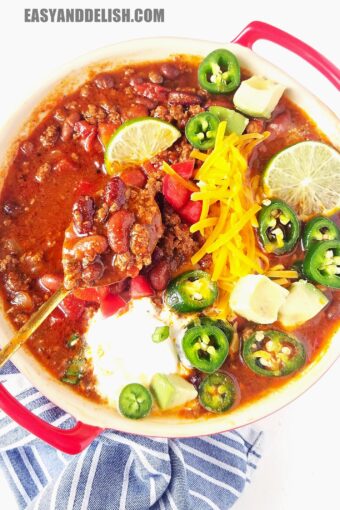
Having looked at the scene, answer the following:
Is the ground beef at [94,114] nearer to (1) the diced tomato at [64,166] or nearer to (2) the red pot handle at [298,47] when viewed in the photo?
(1) the diced tomato at [64,166]

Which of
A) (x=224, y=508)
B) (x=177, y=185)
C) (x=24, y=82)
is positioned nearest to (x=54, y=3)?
(x=24, y=82)

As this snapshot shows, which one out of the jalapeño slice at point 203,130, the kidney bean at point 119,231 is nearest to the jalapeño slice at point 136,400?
the kidney bean at point 119,231

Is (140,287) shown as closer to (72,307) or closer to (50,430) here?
(72,307)

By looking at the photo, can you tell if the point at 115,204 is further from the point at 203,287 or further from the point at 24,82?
the point at 24,82

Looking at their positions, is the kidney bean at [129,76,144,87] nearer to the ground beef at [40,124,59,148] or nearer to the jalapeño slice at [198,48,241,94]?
the jalapeño slice at [198,48,241,94]

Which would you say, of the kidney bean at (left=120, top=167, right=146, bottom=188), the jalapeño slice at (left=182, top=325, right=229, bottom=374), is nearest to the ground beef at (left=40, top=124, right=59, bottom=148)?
the kidney bean at (left=120, top=167, right=146, bottom=188)

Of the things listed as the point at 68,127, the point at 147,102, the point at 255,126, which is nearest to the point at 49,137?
the point at 68,127

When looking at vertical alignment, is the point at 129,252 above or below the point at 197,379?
above
